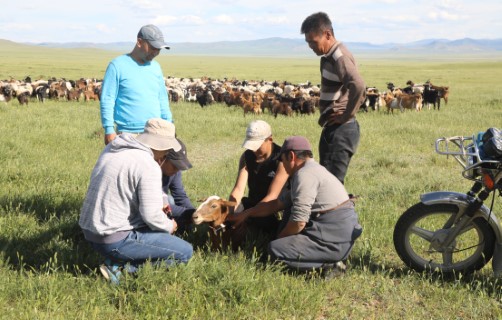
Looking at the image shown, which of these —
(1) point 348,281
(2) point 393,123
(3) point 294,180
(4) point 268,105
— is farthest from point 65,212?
(4) point 268,105

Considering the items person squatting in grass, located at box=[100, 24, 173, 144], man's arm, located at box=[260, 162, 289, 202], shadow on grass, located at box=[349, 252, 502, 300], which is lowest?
shadow on grass, located at box=[349, 252, 502, 300]

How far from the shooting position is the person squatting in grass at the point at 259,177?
4703mm

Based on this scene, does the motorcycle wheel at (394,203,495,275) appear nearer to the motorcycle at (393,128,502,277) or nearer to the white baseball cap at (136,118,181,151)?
the motorcycle at (393,128,502,277)

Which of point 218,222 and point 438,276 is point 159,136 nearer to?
point 218,222

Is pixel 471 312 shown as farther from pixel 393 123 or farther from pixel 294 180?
pixel 393 123

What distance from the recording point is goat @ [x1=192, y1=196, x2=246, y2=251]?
4.36m

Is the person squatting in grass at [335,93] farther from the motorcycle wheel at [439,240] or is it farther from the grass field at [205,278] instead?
the grass field at [205,278]

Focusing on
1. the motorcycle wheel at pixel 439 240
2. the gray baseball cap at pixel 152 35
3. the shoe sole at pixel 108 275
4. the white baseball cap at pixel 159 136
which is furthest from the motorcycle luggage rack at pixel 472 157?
the gray baseball cap at pixel 152 35

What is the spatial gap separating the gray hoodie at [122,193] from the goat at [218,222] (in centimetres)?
50

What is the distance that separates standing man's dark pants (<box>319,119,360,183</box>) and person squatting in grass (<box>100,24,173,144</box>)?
1.85m

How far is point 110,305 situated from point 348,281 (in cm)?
190

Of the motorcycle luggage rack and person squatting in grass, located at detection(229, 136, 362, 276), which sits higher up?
the motorcycle luggage rack

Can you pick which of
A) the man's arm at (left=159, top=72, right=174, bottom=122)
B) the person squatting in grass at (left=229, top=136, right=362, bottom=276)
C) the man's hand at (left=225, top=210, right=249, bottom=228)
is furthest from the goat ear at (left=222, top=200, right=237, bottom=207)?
the man's arm at (left=159, top=72, right=174, bottom=122)

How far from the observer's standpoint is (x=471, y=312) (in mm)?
3725
